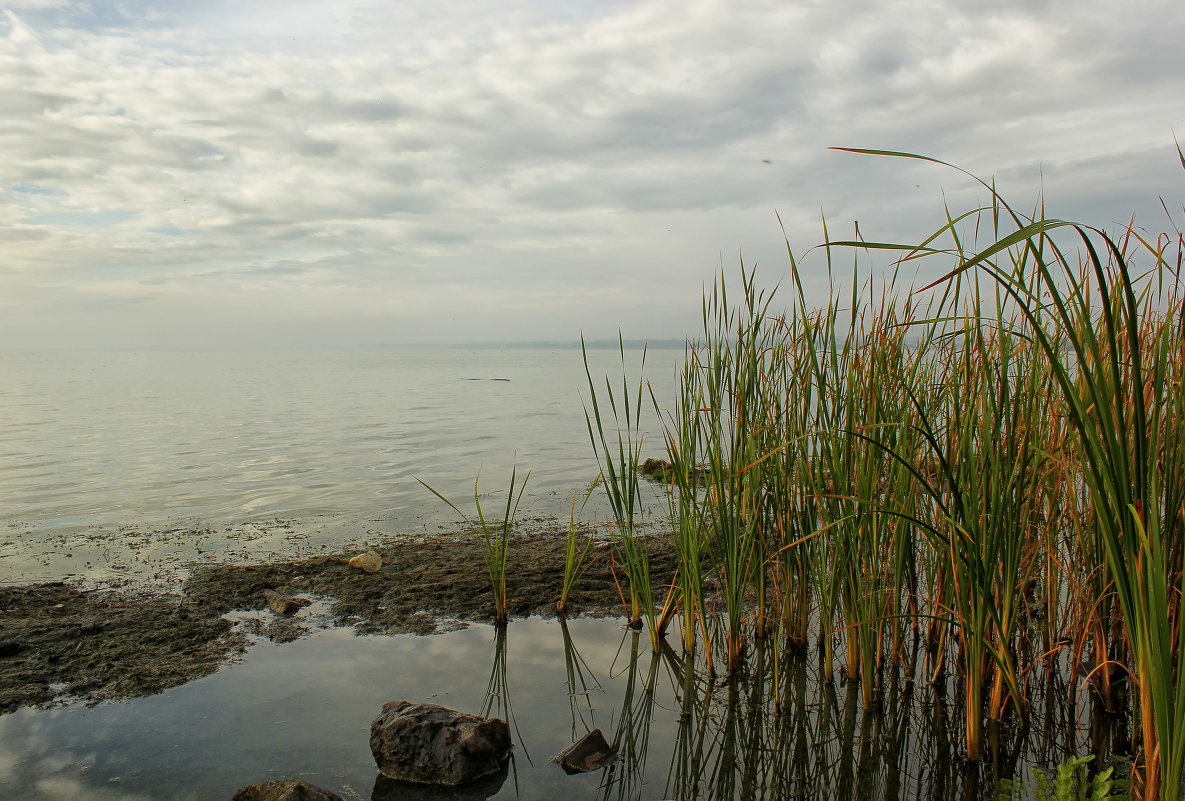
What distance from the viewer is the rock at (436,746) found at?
3.02 meters

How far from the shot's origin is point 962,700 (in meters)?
3.48

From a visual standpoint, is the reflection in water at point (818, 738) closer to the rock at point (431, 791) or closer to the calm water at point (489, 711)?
the calm water at point (489, 711)

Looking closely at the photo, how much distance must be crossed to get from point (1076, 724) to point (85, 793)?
399cm

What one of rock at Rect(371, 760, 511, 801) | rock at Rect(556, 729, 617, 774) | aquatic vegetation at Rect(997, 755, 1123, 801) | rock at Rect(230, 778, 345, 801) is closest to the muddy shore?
rock at Rect(230, 778, 345, 801)

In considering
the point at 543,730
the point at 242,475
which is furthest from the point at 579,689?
the point at 242,475

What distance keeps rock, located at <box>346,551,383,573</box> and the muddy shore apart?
0.08 metres

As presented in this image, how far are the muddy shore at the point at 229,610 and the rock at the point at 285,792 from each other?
1.31 m

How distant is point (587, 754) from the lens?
317cm

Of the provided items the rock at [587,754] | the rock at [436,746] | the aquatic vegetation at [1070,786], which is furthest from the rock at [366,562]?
the aquatic vegetation at [1070,786]

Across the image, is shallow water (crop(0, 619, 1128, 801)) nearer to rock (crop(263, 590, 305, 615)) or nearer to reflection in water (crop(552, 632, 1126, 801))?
reflection in water (crop(552, 632, 1126, 801))

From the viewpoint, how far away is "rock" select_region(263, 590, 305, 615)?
4.87 m

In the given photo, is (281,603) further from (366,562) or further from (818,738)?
(818,738)

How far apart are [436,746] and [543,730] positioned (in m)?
0.60

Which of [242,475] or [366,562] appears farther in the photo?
[242,475]
